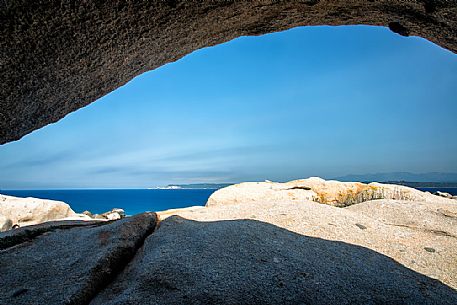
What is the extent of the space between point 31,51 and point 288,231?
6.31 meters

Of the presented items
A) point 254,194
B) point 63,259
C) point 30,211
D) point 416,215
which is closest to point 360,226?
point 416,215

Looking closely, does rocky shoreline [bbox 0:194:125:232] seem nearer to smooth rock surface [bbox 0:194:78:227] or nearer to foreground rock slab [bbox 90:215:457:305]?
smooth rock surface [bbox 0:194:78:227]

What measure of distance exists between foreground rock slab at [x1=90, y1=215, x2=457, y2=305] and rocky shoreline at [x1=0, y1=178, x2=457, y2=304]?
20mm

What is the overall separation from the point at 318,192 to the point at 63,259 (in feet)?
39.2

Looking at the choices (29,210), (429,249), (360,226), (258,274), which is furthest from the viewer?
(29,210)

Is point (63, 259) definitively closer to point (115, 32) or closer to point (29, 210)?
point (115, 32)

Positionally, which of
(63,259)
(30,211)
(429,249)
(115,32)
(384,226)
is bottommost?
(30,211)

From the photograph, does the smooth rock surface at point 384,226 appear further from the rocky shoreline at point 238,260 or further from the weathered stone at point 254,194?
the weathered stone at point 254,194

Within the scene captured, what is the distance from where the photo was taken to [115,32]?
3.93 meters

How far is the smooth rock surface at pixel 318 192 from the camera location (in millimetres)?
14031

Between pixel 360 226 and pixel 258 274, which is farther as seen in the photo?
pixel 360 226

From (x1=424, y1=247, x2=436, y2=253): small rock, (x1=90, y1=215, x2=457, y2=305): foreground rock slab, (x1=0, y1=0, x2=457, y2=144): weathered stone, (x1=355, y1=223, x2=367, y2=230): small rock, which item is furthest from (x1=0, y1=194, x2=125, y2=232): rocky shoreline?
(x1=424, y1=247, x2=436, y2=253): small rock

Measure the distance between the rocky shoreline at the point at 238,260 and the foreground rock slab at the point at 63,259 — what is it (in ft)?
0.07

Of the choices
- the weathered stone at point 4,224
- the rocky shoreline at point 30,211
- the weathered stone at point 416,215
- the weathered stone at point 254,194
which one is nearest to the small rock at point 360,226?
the weathered stone at point 416,215
